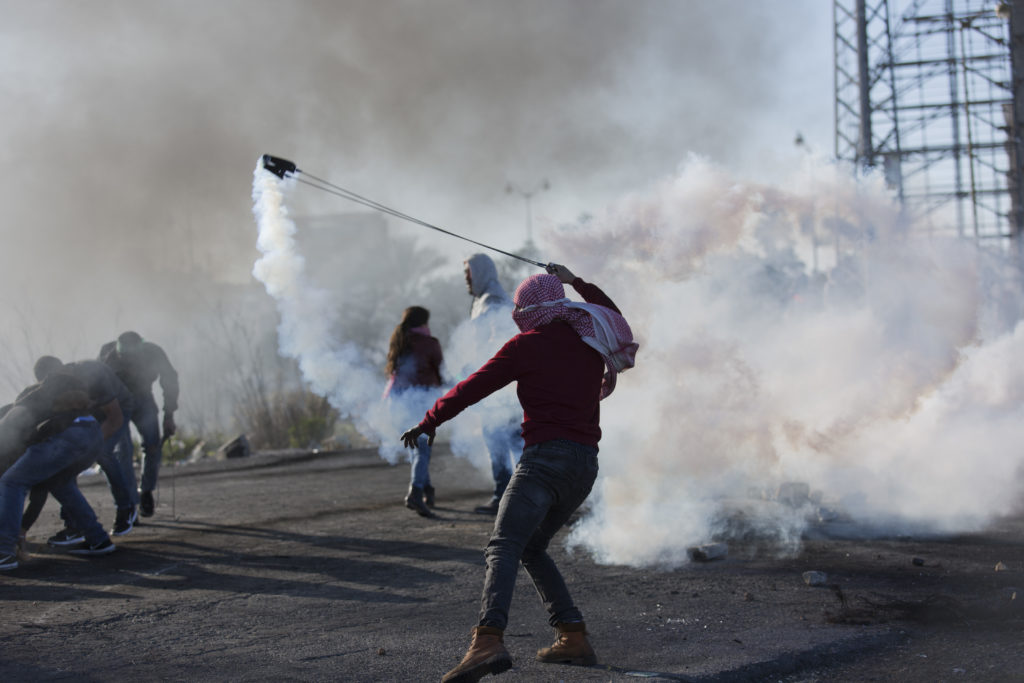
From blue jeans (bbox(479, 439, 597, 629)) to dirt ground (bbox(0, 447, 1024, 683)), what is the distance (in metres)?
0.37

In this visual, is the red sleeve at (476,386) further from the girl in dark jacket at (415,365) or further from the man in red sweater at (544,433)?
the girl in dark jacket at (415,365)

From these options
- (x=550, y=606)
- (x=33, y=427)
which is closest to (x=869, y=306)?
(x=550, y=606)

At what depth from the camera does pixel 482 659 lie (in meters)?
3.32

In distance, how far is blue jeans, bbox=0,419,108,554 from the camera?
A: 19.0 feet

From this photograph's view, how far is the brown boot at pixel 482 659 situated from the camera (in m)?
3.28

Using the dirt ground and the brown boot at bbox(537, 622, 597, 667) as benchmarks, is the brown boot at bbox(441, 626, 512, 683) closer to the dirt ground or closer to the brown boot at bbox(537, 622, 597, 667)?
the dirt ground

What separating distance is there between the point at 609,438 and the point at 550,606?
335 cm

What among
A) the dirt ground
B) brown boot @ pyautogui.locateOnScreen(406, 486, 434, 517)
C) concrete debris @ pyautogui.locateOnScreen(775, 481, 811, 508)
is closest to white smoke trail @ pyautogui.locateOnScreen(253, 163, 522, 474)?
brown boot @ pyautogui.locateOnScreen(406, 486, 434, 517)

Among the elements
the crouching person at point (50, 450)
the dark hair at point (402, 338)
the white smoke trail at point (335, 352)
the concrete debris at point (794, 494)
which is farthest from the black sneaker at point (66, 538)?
the concrete debris at point (794, 494)

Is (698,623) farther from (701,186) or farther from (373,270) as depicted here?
(373,270)

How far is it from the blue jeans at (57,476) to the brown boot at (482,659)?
12.8ft

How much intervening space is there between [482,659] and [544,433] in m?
0.93

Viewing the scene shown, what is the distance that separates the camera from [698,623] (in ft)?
14.6

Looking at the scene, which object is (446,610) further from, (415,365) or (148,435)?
(148,435)
